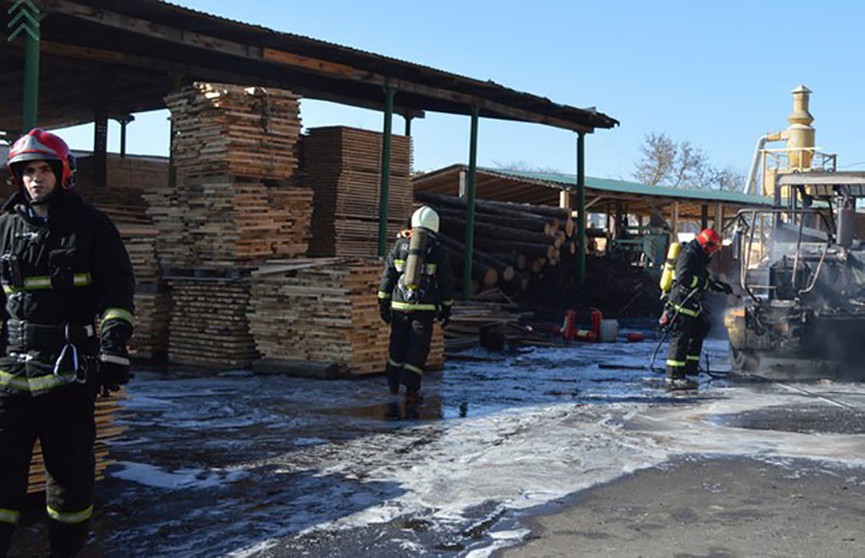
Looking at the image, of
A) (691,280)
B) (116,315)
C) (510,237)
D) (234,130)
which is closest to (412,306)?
(691,280)

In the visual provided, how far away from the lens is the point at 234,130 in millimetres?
12484

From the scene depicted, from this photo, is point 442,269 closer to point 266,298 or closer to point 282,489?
point 266,298

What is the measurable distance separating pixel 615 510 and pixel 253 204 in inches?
321

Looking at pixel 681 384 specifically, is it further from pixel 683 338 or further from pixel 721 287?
pixel 721 287

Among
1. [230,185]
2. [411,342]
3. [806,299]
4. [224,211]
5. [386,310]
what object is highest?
[230,185]

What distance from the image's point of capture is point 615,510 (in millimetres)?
5727

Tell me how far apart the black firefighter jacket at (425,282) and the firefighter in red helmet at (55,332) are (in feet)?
17.3

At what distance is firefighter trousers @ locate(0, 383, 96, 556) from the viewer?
173 inches

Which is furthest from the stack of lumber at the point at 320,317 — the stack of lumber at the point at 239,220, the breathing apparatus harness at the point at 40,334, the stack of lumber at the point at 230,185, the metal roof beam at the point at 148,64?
the breathing apparatus harness at the point at 40,334

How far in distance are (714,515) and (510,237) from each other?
15.9 m

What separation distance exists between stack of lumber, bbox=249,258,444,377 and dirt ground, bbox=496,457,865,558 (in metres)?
5.48

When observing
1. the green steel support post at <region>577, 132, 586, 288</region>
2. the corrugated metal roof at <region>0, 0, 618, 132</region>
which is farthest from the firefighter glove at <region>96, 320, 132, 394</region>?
the green steel support post at <region>577, 132, 586, 288</region>

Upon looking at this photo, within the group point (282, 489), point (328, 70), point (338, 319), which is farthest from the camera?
point (328, 70)

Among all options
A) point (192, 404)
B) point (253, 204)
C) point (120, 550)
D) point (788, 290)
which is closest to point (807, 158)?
point (788, 290)
